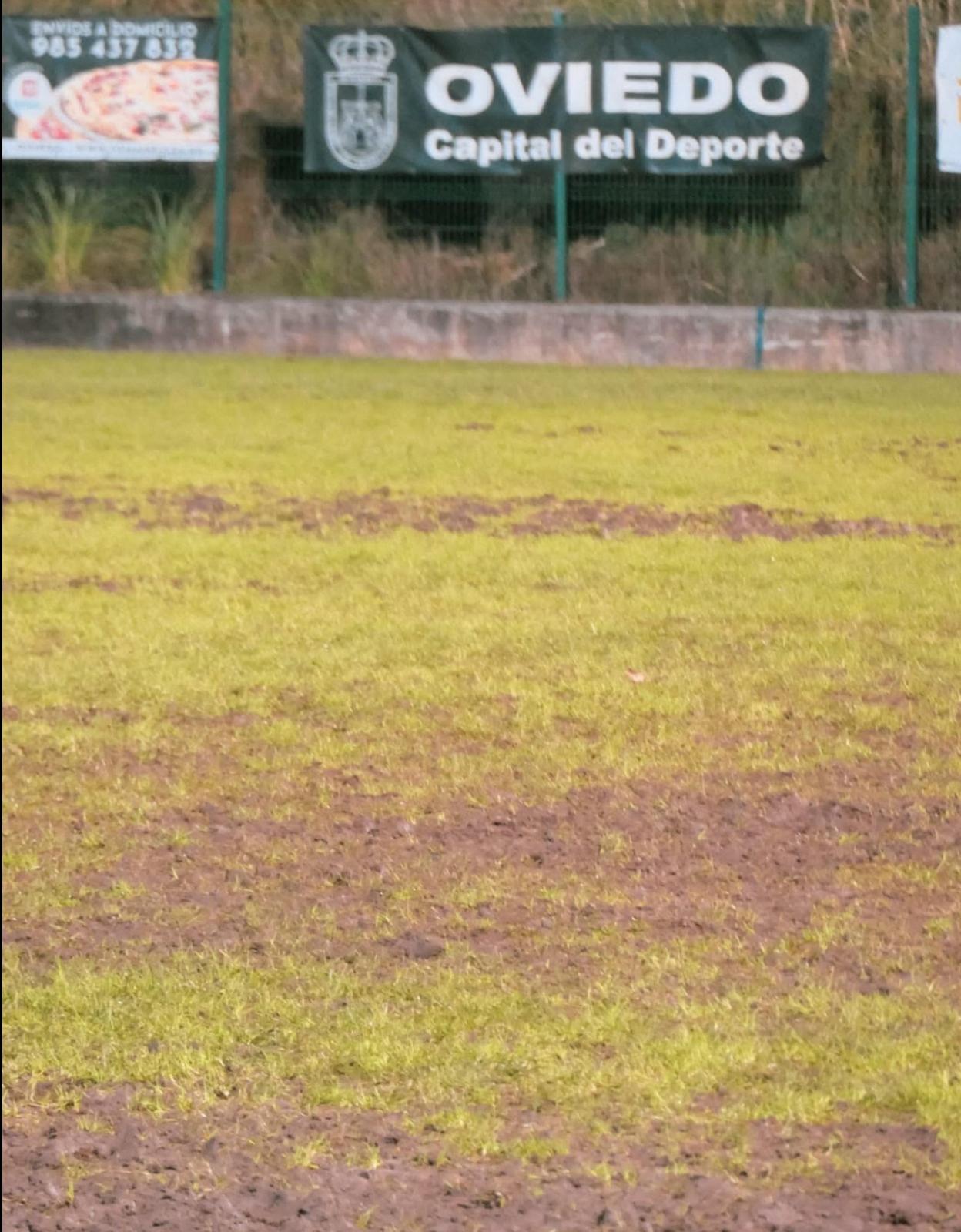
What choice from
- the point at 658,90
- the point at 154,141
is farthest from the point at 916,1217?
the point at 154,141

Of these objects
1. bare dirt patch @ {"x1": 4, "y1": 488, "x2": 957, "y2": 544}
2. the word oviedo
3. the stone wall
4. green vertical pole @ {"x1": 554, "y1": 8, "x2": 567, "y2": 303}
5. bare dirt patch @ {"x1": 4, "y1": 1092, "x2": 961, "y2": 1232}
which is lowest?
bare dirt patch @ {"x1": 4, "y1": 1092, "x2": 961, "y2": 1232}

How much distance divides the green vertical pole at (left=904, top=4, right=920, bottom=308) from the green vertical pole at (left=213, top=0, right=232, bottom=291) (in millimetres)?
6550

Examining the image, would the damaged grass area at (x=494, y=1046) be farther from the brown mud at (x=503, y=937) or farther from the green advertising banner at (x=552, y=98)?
the green advertising banner at (x=552, y=98)

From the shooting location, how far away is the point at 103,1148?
348cm

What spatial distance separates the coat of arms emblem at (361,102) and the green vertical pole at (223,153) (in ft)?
2.75

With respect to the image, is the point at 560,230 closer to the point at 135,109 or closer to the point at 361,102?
the point at 361,102

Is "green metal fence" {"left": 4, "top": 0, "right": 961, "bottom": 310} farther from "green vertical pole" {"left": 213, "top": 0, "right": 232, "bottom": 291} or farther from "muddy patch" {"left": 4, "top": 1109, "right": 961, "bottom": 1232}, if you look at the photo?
"muddy patch" {"left": 4, "top": 1109, "right": 961, "bottom": 1232}

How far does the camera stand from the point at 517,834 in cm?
518

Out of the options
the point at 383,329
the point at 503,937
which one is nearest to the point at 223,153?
the point at 383,329

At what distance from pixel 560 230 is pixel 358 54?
233 cm

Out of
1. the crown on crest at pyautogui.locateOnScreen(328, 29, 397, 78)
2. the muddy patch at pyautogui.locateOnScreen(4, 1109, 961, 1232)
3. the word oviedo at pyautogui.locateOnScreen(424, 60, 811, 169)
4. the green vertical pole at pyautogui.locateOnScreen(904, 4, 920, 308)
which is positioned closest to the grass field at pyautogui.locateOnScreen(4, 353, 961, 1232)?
the muddy patch at pyautogui.locateOnScreen(4, 1109, 961, 1232)

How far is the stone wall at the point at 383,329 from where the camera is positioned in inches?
560

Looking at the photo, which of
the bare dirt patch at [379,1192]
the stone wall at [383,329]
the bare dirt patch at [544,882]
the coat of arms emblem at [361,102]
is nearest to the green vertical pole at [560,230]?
the stone wall at [383,329]

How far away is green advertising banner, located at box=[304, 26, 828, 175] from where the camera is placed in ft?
53.6
